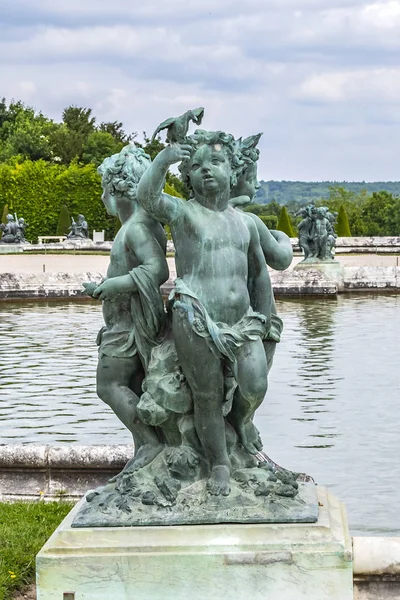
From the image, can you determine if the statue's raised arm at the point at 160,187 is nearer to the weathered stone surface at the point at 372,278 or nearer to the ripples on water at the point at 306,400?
the ripples on water at the point at 306,400

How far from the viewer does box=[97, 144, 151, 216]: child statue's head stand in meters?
4.77

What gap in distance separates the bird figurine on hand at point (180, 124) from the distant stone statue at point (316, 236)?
18.6 metres

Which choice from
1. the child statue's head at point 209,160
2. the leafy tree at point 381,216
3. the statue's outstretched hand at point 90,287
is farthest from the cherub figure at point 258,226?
the leafy tree at point 381,216

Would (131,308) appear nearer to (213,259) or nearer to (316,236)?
(213,259)

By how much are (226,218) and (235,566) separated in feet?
A: 4.26

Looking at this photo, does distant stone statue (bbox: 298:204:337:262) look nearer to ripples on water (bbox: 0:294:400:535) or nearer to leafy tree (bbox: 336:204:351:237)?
ripples on water (bbox: 0:294:400:535)

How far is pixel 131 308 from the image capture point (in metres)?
4.55

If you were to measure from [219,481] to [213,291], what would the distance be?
0.70 metres

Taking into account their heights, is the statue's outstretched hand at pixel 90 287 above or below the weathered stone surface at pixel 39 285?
above

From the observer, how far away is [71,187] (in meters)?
49.1

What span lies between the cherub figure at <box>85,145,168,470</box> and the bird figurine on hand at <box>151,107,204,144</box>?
0.42 m

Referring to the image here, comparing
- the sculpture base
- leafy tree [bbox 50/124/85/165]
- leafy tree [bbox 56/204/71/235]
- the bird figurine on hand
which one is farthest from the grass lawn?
leafy tree [bbox 50/124/85/165]

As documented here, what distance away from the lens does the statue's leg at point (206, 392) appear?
13.7ft

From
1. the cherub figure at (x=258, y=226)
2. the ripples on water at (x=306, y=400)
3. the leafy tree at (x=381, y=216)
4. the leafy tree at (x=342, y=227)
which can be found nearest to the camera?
the cherub figure at (x=258, y=226)
